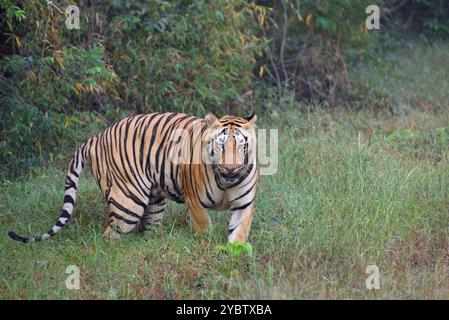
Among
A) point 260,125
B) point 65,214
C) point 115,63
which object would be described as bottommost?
point 65,214

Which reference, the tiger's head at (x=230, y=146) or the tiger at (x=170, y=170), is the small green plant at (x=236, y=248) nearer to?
the tiger at (x=170, y=170)

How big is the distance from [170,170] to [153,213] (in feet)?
1.68

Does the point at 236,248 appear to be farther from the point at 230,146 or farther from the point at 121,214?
the point at 121,214

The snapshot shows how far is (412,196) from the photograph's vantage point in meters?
6.44

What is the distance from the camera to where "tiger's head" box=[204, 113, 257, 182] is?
5.52 meters

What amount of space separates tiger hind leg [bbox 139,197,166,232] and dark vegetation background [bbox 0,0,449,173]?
65.5 inches

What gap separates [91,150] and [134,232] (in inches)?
28.3

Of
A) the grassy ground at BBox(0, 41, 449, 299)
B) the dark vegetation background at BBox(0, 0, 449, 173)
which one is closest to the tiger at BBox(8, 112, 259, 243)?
the grassy ground at BBox(0, 41, 449, 299)

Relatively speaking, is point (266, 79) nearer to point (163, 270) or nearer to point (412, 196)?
point (412, 196)

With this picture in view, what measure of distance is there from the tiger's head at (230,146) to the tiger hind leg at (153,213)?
0.89 metres

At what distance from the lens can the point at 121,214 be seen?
613 cm

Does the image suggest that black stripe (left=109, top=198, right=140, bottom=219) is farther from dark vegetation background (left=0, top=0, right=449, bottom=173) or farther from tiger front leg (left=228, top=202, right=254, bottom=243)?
dark vegetation background (left=0, top=0, right=449, bottom=173)

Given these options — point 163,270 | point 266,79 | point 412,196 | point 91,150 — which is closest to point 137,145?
point 91,150

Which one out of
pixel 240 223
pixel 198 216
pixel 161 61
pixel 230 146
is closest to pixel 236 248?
pixel 240 223
